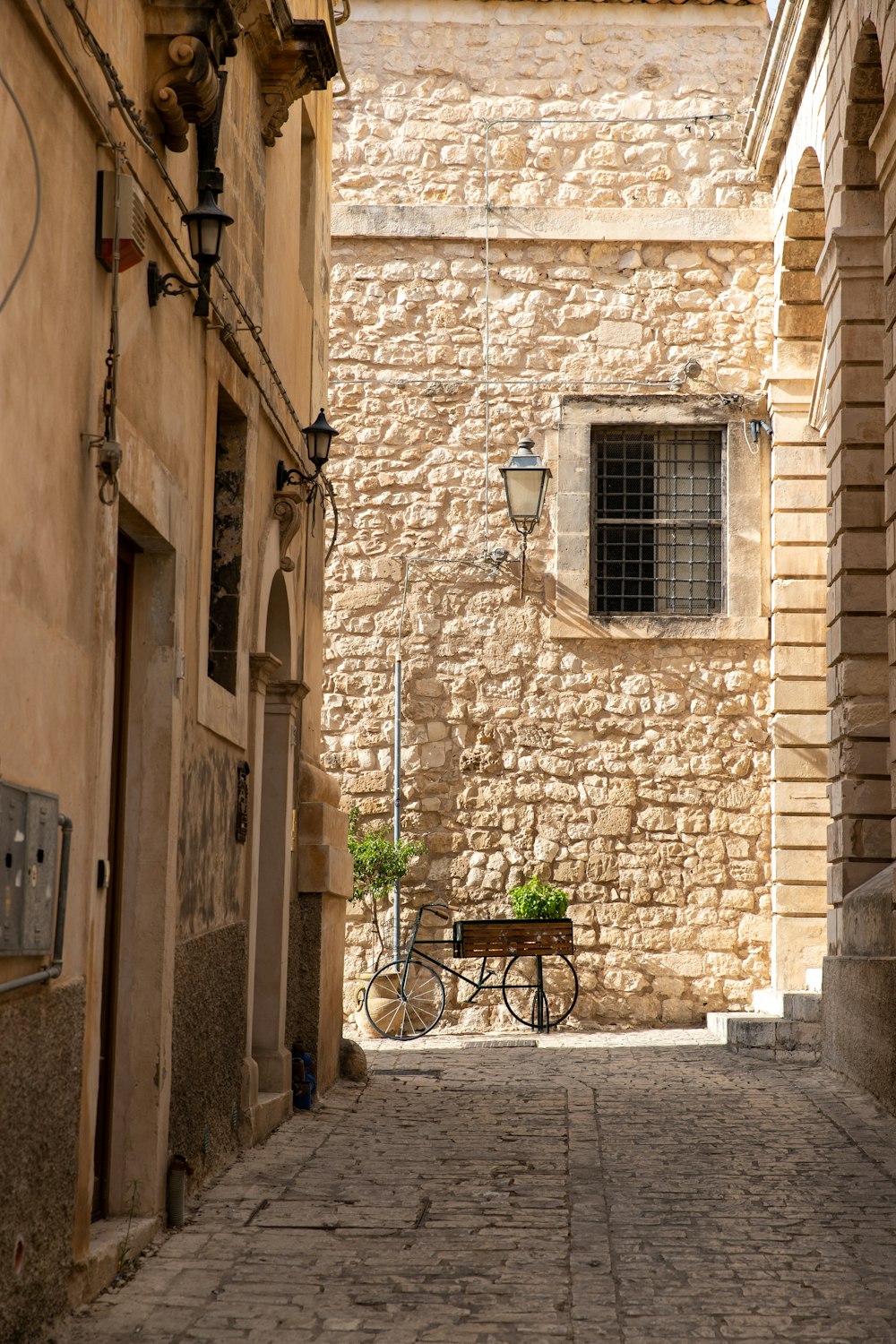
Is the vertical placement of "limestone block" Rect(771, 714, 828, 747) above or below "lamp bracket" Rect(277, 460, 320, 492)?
below

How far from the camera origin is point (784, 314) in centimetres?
1389

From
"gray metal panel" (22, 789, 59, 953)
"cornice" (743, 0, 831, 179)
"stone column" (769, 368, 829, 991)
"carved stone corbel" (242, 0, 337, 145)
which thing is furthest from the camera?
"stone column" (769, 368, 829, 991)

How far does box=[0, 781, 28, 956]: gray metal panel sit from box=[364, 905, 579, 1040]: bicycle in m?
8.95

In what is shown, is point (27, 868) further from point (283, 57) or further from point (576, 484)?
point (576, 484)

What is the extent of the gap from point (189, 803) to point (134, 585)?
0.93 meters

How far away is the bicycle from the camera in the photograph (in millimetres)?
12711

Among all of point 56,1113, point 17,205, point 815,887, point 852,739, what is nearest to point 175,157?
point 17,205

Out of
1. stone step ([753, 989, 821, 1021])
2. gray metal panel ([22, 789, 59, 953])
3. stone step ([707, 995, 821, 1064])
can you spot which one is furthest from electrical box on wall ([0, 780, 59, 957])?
stone step ([753, 989, 821, 1021])

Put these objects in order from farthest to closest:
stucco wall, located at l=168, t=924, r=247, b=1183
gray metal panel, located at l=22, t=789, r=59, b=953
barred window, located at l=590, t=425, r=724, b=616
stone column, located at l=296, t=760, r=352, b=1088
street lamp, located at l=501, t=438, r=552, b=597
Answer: barred window, located at l=590, t=425, r=724, b=616
street lamp, located at l=501, t=438, r=552, b=597
stone column, located at l=296, t=760, r=352, b=1088
stucco wall, located at l=168, t=924, r=247, b=1183
gray metal panel, located at l=22, t=789, r=59, b=953

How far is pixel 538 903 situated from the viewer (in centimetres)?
1341

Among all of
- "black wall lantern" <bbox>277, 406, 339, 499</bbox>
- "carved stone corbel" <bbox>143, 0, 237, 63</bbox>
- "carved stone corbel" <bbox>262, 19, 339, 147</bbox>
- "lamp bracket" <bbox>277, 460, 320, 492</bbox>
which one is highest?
"carved stone corbel" <bbox>262, 19, 339, 147</bbox>

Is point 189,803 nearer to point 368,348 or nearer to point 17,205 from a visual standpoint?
point 17,205

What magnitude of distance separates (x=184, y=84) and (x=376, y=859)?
8.71 metres

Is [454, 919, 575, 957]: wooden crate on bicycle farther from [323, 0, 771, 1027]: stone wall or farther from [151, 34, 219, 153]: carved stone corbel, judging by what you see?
[151, 34, 219, 153]: carved stone corbel
